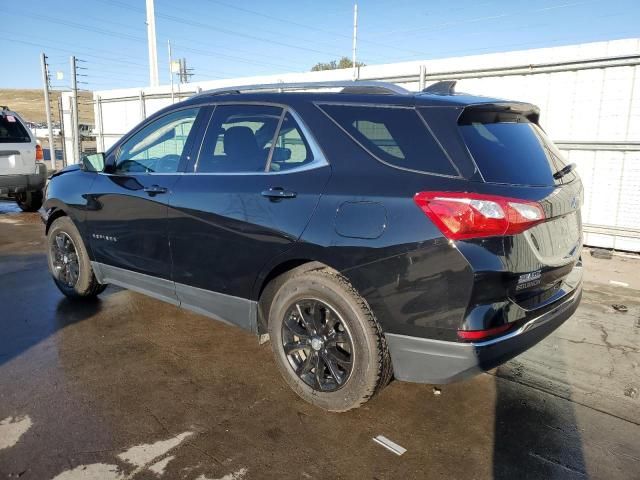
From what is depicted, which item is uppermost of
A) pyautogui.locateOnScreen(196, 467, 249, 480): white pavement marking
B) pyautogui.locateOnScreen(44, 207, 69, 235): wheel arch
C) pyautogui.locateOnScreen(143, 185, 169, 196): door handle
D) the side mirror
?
the side mirror

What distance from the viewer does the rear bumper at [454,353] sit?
244 cm

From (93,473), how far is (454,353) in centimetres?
180

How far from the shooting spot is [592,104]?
22.3 ft

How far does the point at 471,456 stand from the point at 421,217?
1.24m

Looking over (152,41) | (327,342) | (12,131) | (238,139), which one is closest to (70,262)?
(238,139)

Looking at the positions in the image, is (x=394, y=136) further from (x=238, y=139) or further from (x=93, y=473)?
(x=93, y=473)

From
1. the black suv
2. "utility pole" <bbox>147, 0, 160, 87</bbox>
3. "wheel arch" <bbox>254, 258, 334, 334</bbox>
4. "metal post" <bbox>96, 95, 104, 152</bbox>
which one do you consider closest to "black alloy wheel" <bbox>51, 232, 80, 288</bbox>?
the black suv

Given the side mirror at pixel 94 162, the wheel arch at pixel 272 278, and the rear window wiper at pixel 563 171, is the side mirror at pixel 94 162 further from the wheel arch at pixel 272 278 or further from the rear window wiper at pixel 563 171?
the rear window wiper at pixel 563 171

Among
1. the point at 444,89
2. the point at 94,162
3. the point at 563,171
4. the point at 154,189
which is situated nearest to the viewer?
the point at 563,171

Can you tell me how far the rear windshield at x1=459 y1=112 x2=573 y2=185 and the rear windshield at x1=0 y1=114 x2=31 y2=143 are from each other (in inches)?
352

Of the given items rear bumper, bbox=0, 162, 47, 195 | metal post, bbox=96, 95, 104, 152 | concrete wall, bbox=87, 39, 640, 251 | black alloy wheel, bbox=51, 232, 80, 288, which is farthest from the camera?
metal post, bbox=96, 95, 104, 152

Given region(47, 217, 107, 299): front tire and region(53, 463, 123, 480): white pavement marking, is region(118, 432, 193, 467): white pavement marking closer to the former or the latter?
region(53, 463, 123, 480): white pavement marking

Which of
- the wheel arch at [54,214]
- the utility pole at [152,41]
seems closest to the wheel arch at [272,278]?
the wheel arch at [54,214]

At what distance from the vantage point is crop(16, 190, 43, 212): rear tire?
10070mm
